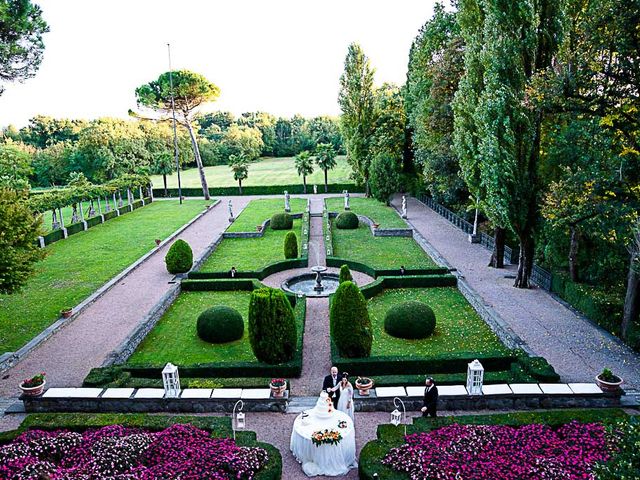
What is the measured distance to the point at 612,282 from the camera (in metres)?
16.8

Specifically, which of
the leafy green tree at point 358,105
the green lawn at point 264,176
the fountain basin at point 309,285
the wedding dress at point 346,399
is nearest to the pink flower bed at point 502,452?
the wedding dress at point 346,399

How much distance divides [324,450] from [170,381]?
4420mm

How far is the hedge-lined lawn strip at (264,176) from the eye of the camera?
61.8m

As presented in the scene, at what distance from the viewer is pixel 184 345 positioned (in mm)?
14727

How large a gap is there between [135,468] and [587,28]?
46.4ft

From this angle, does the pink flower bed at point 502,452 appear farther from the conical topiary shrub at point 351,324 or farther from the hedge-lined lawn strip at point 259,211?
the hedge-lined lawn strip at point 259,211

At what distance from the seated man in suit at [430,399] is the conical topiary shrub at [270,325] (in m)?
4.18

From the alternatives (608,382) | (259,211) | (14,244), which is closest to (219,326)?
(14,244)

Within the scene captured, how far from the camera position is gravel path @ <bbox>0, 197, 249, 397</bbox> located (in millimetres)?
12781

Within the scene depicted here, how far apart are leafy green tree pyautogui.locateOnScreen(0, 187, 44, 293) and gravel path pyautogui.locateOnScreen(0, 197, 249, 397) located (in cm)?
236

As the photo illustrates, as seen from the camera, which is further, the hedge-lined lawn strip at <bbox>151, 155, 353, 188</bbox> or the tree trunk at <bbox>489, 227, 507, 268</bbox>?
the hedge-lined lawn strip at <bbox>151, 155, 353, 188</bbox>

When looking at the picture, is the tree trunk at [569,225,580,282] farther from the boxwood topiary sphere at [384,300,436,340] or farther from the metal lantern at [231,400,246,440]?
the metal lantern at [231,400,246,440]

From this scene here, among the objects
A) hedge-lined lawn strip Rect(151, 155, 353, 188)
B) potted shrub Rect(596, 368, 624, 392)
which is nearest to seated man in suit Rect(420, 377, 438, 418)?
potted shrub Rect(596, 368, 624, 392)

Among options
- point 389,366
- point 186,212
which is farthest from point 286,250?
point 186,212
